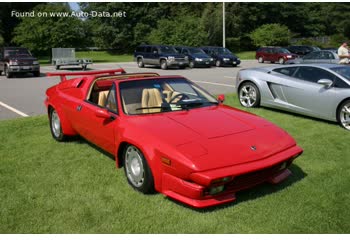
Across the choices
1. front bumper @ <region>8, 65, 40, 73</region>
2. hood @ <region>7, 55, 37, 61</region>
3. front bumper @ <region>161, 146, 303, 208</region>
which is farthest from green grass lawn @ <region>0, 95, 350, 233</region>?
hood @ <region>7, 55, 37, 61</region>

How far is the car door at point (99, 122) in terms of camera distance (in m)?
4.69

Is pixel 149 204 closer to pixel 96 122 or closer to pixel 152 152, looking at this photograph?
pixel 152 152

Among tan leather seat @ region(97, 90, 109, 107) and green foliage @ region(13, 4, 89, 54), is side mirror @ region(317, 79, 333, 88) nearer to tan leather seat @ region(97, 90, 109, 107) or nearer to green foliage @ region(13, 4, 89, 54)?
tan leather seat @ region(97, 90, 109, 107)

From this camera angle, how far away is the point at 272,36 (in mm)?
52781

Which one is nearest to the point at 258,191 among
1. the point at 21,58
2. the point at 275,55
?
→ the point at 21,58

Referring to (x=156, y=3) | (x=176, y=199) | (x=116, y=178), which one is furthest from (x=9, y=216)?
(x=156, y=3)

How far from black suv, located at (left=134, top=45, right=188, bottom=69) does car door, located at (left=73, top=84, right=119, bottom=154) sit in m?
20.5

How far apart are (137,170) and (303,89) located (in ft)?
15.7

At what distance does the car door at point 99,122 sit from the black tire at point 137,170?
390 millimetres

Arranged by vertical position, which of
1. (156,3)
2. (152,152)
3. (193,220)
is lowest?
(193,220)

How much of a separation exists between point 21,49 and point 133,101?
1894 cm

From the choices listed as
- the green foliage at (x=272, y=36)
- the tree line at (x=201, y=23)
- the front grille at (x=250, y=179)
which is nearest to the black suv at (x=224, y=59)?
the tree line at (x=201, y=23)

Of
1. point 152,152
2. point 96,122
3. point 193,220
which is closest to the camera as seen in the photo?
point 193,220

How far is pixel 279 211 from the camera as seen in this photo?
12.2 ft
